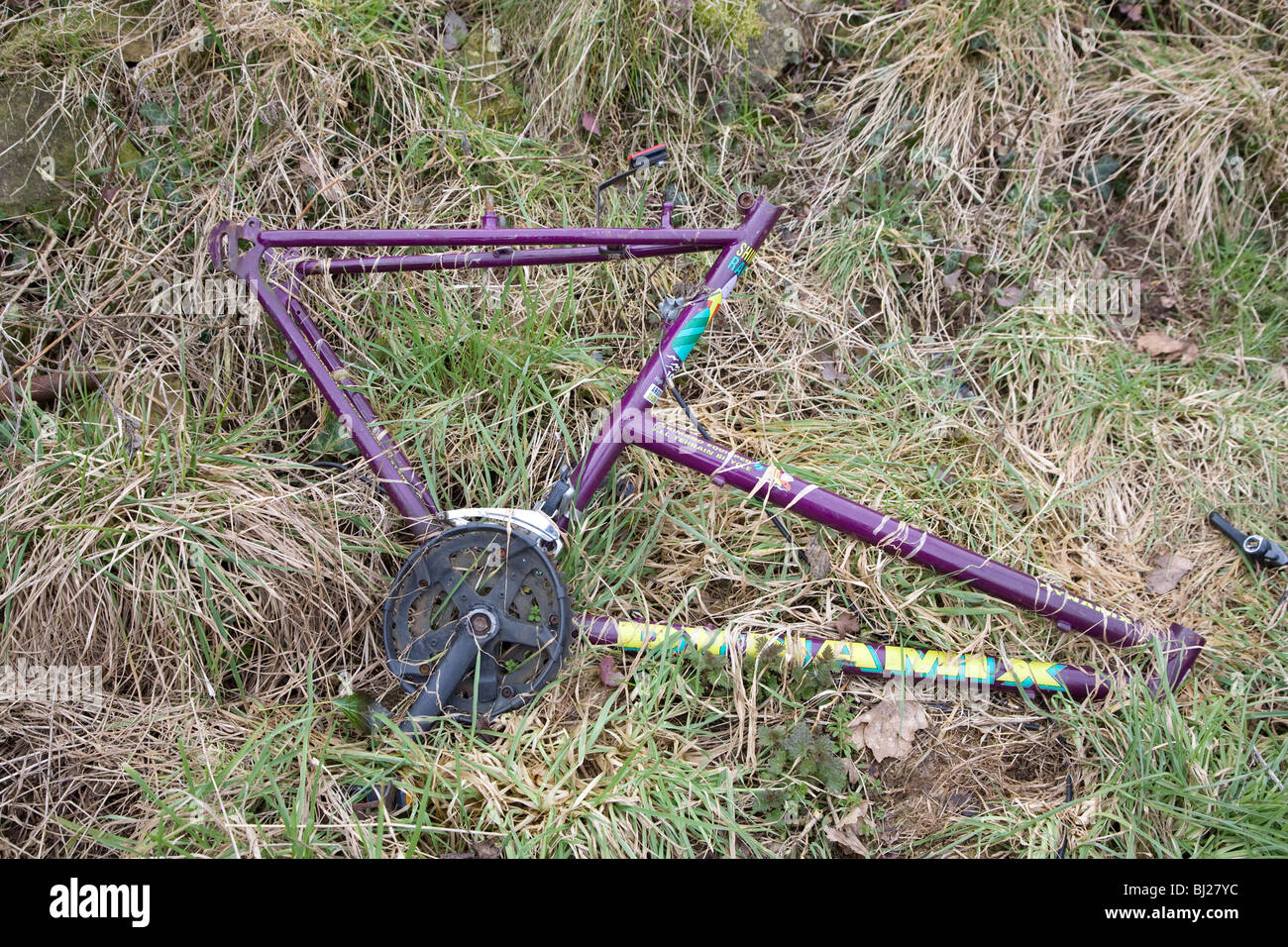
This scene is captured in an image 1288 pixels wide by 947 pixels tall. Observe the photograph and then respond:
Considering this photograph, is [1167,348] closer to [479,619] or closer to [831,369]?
[831,369]

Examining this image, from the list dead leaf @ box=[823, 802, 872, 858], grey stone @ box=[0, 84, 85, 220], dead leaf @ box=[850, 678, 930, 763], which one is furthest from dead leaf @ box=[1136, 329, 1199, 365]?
grey stone @ box=[0, 84, 85, 220]

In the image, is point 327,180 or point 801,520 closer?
point 801,520

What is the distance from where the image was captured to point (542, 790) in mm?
2244

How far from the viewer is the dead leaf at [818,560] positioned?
2.77 m

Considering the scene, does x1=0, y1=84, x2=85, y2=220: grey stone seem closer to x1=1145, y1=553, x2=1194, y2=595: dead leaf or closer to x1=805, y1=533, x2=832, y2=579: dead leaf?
x1=805, y1=533, x2=832, y2=579: dead leaf

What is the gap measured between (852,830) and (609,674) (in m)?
0.85

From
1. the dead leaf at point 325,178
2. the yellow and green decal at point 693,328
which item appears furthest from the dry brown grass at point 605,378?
the yellow and green decal at point 693,328

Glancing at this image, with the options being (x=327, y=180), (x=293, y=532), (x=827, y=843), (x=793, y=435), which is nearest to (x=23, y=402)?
(x=293, y=532)

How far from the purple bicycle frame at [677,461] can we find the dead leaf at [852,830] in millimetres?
417

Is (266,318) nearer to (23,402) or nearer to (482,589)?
(23,402)

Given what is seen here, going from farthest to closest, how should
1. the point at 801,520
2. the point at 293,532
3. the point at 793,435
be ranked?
the point at 793,435, the point at 801,520, the point at 293,532

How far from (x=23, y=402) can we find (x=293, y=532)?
110cm

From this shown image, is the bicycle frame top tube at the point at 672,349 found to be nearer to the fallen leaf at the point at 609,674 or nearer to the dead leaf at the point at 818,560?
the fallen leaf at the point at 609,674
